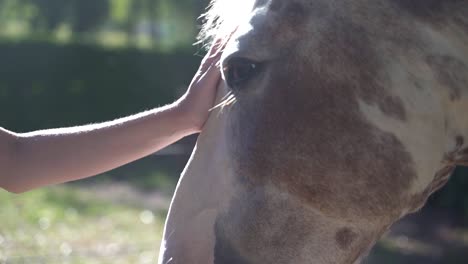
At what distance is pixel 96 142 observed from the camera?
154 centimetres

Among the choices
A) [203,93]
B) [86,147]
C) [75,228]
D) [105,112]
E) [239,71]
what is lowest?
[105,112]

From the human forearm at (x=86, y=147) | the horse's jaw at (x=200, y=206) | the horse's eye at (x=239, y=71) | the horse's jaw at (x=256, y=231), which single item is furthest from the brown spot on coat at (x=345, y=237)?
the human forearm at (x=86, y=147)

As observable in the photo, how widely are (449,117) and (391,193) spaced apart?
169 mm

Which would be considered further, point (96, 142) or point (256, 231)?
point (96, 142)

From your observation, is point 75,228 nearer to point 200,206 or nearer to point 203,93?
point 203,93

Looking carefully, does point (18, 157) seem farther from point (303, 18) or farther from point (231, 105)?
point (303, 18)

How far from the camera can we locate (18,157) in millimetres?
1494

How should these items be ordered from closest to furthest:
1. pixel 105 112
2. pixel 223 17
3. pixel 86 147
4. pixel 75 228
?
pixel 223 17
pixel 86 147
pixel 75 228
pixel 105 112

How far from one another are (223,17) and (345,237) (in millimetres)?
469

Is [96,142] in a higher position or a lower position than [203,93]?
lower

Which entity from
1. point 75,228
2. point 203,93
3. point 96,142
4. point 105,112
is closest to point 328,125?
point 203,93

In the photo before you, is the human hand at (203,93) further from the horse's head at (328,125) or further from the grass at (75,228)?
the grass at (75,228)

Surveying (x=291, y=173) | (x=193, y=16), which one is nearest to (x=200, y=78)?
(x=291, y=173)

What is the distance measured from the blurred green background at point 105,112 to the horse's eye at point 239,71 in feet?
13.1
